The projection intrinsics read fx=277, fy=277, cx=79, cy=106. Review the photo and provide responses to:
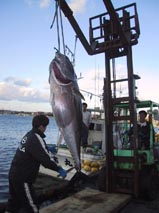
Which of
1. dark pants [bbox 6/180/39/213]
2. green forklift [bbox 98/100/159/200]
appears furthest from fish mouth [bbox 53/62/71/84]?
green forklift [bbox 98/100/159/200]

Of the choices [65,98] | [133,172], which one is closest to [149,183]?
[133,172]

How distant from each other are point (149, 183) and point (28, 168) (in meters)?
3.72

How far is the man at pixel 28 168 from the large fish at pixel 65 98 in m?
0.58

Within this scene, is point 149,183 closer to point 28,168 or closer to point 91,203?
point 91,203

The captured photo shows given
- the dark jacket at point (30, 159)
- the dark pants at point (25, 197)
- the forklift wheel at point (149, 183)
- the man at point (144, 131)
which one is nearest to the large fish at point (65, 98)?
the dark jacket at point (30, 159)

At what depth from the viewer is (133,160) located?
21.9 feet

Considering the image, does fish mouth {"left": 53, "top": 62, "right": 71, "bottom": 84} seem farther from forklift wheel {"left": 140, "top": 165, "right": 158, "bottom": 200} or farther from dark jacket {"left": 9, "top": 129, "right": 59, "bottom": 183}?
forklift wheel {"left": 140, "top": 165, "right": 158, "bottom": 200}

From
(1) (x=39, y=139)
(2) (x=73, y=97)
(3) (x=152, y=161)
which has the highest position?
(2) (x=73, y=97)

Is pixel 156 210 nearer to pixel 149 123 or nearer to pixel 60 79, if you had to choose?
pixel 149 123

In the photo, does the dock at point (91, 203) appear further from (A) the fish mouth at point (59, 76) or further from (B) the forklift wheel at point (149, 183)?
(A) the fish mouth at point (59, 76)

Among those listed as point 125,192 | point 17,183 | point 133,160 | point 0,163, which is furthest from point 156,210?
point 0,163

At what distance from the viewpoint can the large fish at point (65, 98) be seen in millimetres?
3602

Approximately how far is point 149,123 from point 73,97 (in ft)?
14.0

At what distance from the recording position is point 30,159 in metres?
4.25
